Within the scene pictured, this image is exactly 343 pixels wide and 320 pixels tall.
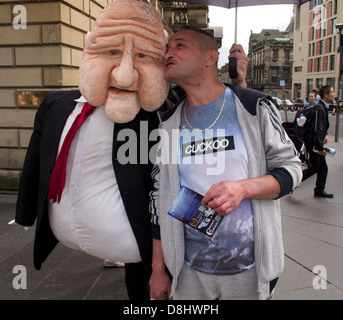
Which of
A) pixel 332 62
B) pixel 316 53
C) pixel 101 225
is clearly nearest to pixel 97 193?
pixel 101 225

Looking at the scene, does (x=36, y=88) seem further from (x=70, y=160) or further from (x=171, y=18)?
(x=171, y=18)

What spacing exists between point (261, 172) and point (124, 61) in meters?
0.89

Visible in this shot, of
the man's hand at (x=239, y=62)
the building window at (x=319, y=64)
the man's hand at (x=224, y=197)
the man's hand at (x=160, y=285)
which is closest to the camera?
the man's hand at (x=224, y=197)

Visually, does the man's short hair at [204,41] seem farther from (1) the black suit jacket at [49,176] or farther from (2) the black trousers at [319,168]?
(2) the black trousers at [319,168]

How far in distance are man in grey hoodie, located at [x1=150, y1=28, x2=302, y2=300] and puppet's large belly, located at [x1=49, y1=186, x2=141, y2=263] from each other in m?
0.23

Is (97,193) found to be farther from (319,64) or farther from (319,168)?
(319,64)

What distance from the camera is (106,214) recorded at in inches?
76.4

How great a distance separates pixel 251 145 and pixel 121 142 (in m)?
0.69

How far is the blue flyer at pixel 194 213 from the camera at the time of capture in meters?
1.62

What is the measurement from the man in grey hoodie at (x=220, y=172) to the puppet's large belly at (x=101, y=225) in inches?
9.1

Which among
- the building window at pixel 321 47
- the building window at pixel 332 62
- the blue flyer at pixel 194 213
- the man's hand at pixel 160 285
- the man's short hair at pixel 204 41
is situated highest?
the building window at pixel 321 47

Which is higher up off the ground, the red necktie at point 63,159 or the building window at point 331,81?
the building window at point 331,81

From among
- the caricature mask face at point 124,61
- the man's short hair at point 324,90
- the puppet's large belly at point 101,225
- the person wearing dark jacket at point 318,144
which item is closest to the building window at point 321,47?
the man's short hair at point 324,90

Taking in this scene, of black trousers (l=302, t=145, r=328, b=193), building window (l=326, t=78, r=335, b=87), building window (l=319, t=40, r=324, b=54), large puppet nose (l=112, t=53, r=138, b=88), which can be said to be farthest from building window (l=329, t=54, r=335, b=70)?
large puppet nose (l=112, t=53, r=138, b=88)
